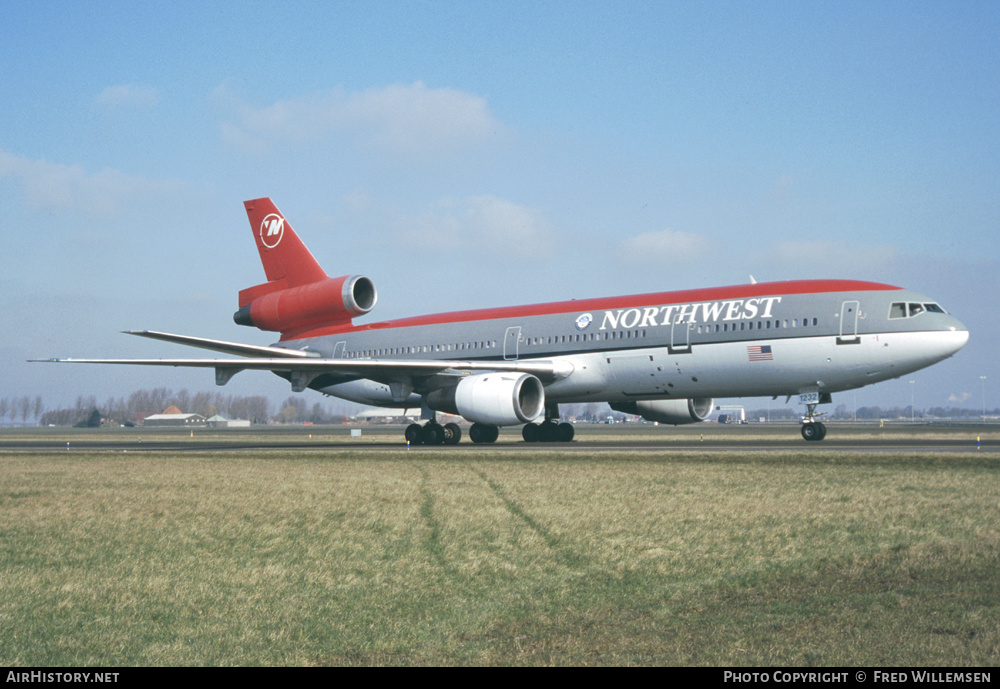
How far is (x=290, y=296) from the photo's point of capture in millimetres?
34312

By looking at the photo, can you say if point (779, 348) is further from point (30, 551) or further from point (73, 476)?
point (30, 551)

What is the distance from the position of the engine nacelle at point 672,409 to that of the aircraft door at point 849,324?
7569 millimetres

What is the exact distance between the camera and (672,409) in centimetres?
3170

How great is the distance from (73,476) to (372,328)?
18922 millimetres

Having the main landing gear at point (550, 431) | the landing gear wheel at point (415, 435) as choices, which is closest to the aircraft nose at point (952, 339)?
the main landing gear at point (550, 431)

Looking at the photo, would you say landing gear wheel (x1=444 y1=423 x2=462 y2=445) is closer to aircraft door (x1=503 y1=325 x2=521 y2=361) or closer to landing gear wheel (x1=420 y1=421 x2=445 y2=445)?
landing gear wheel (x1=420 y1=421 x2=445 y2=445)

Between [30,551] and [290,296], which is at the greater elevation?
[290,296]

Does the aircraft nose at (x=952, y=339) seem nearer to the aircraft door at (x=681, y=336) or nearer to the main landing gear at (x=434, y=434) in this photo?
the aircraft door at (x=681, y=336)

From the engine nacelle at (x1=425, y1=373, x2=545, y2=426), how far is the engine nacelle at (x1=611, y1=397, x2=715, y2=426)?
508 centimetres

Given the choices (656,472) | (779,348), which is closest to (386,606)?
(656,472)

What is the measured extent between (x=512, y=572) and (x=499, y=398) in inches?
730

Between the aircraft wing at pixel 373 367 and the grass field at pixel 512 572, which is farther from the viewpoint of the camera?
the aircraft wing at pixel 373 367

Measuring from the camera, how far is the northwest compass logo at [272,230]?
3512 centimetres

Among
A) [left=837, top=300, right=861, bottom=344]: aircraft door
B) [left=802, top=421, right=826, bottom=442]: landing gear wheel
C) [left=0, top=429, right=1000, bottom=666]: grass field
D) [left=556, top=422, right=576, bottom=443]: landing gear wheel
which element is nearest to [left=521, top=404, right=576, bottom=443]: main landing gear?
[left=556, top=422, right=576, bottom=443]: landing gear wheel
